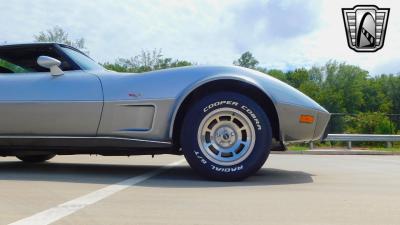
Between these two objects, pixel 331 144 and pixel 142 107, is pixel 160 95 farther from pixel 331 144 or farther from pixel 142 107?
pixel 331 144

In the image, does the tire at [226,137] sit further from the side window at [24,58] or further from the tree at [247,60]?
the tree at [247,60]

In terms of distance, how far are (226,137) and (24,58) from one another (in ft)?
8.02

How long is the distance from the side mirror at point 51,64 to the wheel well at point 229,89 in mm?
1308

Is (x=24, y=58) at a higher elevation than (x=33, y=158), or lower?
higher

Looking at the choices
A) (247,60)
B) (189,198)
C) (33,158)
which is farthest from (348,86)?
(189,198)

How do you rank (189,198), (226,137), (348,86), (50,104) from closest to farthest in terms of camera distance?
(189,198)
(226,137)
(50,104)
(348,86)

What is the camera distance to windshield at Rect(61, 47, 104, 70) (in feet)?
17.4

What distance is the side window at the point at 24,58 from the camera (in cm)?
538

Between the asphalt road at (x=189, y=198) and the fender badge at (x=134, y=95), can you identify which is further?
the fender badge at (x=134, y=95)

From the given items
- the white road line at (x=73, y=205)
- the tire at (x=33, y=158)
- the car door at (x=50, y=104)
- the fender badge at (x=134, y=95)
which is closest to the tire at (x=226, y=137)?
the fender badge at (x=134, y=95)

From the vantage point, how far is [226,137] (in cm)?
470

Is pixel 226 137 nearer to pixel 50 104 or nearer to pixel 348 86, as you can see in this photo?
pixel 50 104

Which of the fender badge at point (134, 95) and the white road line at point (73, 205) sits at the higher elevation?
the fender badge at point (134, 95)

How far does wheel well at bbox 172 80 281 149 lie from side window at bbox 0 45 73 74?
1.45 meters
